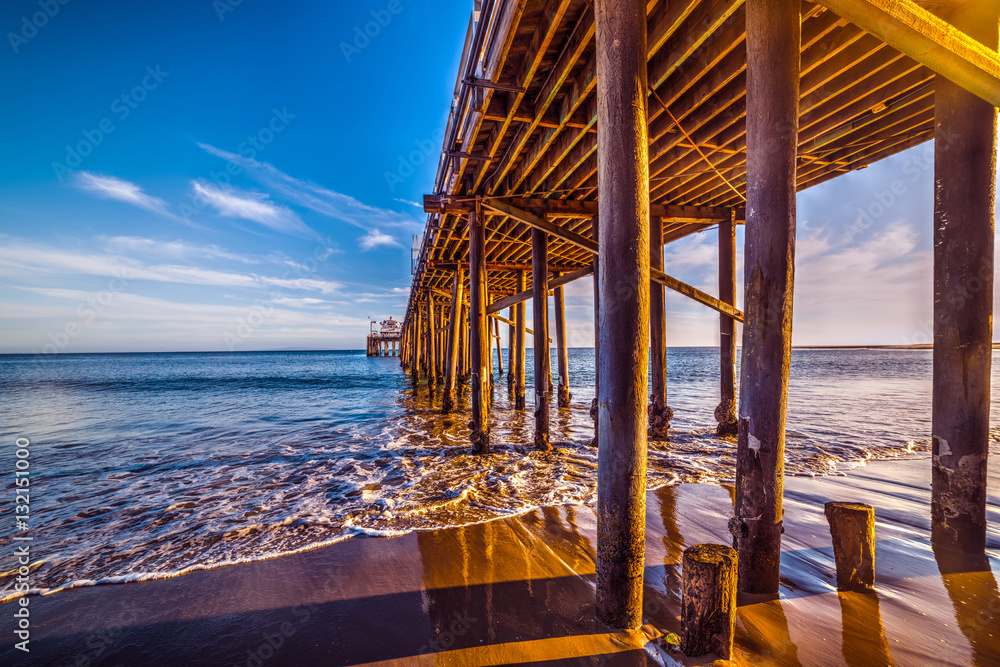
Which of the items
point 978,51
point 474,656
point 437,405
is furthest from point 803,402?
point 474,656

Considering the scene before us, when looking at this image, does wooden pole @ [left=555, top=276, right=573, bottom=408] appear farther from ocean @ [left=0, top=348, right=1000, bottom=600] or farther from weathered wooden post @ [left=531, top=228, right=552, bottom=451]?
weathered wooden post @ [left=531, top=228, right=552, bottom=451]

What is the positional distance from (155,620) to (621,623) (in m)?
3.54

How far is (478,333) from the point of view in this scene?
7832 mm

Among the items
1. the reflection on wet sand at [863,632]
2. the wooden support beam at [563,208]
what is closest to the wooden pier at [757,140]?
the reflection on wet sand at [863,632]

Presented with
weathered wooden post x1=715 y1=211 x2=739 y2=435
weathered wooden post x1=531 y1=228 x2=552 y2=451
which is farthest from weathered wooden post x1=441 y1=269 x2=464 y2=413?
weathered wooden post x1=715 y1=211 x2=739 y2=435

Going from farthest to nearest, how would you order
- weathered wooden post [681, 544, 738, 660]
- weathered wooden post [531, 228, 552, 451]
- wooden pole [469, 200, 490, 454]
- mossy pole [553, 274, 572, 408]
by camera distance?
mossy pole [553, 274, 572, 408]
wooden pole [469, 200, 490, 454]
weathered wooden post [531, 228, 552, 451]
weathered wooden post [681, 544, 738, 660]

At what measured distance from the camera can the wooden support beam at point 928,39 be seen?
6.89 feet

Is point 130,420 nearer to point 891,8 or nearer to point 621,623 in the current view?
point 621,623

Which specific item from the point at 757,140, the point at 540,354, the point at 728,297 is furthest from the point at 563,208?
the point at 757,140

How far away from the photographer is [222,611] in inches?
123

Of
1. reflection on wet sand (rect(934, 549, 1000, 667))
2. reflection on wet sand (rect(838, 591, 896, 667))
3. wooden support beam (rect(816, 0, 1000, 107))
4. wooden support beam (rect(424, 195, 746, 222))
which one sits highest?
wooden support beam (rect(424, 195, 746, 222))

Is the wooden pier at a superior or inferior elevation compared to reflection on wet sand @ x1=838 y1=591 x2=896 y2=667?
superior

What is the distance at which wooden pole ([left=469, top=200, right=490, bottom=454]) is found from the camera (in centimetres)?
764

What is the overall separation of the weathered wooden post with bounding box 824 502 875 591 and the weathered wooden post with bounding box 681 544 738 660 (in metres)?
1.25
